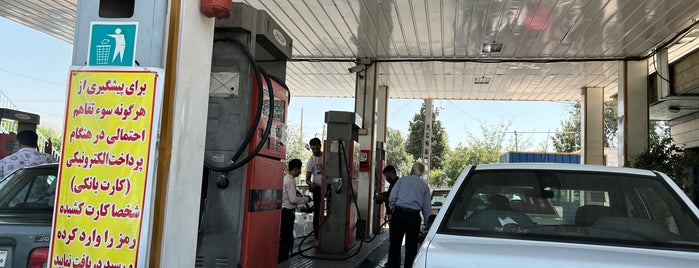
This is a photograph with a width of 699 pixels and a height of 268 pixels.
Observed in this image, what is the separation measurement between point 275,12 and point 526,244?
289 inches

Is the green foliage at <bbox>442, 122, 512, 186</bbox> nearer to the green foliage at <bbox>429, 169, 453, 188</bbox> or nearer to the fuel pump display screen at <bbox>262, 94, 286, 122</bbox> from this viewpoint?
the green foliage at <bbox>429, 169, 453, 188</bbox>

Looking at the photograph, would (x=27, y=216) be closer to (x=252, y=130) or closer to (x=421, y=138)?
(x=252, y=130)

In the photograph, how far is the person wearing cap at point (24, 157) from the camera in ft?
18.9

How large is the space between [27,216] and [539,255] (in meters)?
3.32

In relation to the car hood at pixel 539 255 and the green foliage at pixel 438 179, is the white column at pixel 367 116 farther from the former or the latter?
the green foliage at pixel 438 179

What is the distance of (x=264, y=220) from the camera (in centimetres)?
445

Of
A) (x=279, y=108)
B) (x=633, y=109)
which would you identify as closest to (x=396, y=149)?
(x=633, y=109)

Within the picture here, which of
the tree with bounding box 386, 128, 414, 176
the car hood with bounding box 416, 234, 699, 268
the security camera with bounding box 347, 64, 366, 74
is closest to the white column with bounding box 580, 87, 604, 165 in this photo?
the security camera with bounding box 347, 64, 366, 74

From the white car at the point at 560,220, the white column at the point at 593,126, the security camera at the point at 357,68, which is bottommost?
the white car at the point at 560,220

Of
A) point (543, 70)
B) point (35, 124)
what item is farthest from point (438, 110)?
point (35, 124)

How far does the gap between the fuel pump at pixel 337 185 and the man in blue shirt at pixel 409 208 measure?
1717mm

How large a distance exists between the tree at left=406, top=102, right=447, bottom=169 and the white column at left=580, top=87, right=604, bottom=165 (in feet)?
129

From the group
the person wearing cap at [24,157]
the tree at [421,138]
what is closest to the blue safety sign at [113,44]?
the person wearing cap at [24,157]

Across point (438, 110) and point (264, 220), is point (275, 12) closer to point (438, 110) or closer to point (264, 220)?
point (264, 220)
